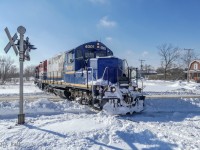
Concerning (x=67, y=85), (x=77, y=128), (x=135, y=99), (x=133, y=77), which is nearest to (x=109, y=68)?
(x=133, y=77)

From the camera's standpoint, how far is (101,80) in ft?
36.9

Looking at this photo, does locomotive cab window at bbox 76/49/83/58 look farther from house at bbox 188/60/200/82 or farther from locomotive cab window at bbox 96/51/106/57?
house at bbox 188/60/200/82

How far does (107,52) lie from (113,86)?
3.90m

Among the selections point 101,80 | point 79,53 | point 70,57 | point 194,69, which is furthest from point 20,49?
point 194,69

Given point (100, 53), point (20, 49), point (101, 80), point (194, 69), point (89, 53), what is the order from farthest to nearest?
point (194, 69)
point (100, 53)
point (89, 53)
point (101, 80)
point (20, 49)

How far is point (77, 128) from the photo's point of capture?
7.54 meters

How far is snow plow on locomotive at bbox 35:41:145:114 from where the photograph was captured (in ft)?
35.3

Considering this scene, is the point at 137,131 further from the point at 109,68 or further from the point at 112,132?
the point at 109,68

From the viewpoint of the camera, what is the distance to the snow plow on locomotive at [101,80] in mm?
10766

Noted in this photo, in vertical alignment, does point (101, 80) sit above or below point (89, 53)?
below

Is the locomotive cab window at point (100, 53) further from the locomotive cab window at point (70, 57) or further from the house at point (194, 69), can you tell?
the house at point (194, 69)

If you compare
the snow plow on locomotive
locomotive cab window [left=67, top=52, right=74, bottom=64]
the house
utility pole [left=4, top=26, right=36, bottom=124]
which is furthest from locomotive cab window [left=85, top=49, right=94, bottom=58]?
the house

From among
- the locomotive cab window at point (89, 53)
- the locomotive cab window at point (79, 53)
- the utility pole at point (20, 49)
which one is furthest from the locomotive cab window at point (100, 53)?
the utility pole at point (20, 49)

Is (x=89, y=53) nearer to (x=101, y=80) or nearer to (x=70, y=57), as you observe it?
(x=70, y=57)
